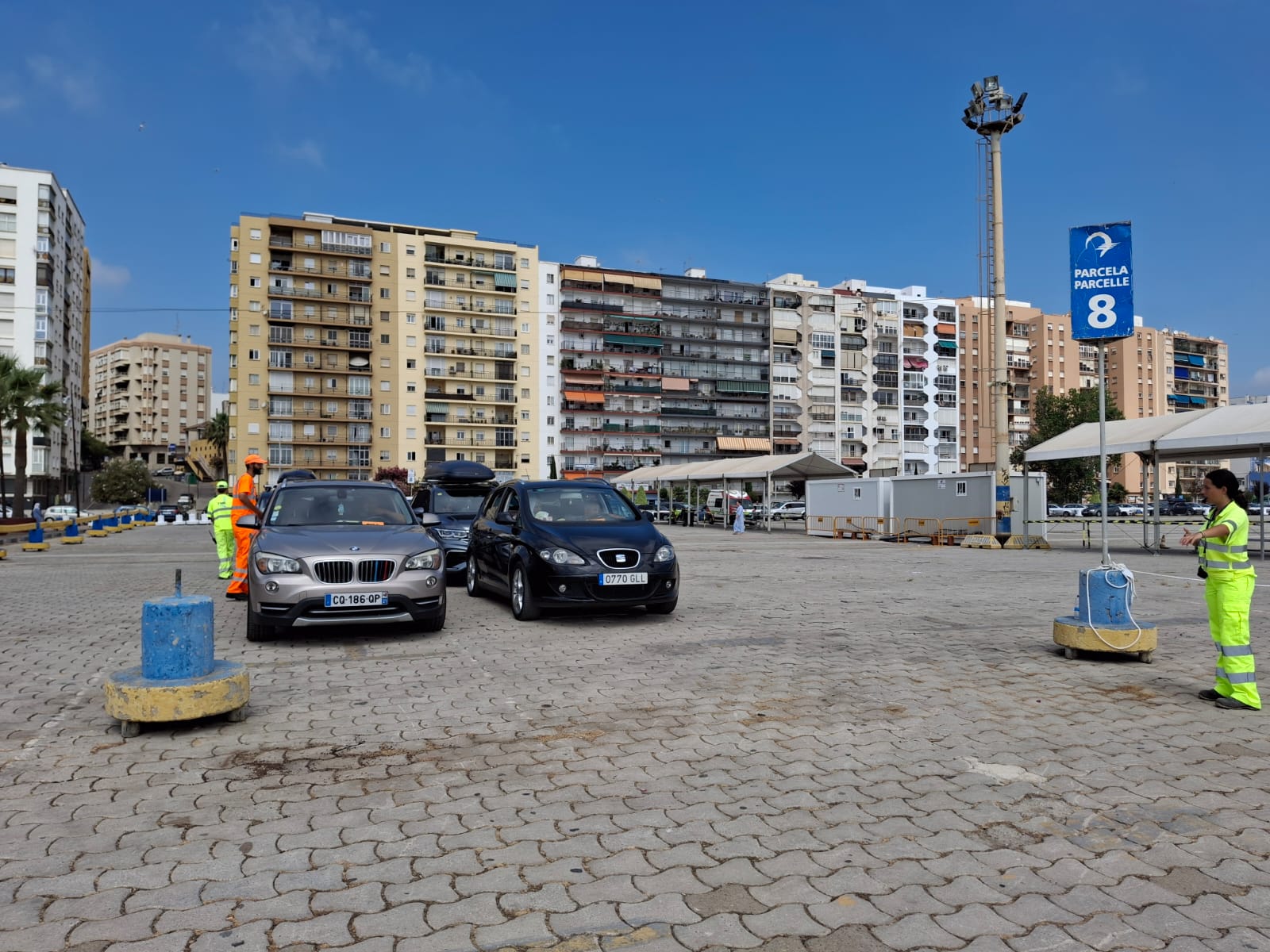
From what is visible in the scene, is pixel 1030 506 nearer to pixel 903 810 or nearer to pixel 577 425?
pixel 903 810

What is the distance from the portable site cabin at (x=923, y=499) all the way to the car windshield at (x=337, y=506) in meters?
22.9

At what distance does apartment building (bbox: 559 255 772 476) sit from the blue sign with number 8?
87625 millimetres

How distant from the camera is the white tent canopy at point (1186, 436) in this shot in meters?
22.3

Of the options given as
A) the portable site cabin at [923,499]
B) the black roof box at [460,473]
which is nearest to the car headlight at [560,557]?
the black roof box at [460,473]

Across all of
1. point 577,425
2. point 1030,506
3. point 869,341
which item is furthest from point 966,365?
point 1030,506

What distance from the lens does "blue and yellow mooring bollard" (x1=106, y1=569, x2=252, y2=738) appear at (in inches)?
197

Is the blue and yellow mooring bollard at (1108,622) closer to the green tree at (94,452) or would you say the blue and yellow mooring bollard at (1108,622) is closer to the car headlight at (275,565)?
the car headlight at (275,565)

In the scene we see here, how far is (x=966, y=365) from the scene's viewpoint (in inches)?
4665

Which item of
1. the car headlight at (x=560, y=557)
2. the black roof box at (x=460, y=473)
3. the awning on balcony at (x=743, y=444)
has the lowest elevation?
the car headlight at (x=560, y=557)

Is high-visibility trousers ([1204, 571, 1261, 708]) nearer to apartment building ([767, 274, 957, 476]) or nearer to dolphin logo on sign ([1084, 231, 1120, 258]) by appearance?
dolphin logo on sign ([1084, 231, 1120, 258])

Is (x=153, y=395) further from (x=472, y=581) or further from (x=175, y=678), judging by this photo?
(x=175, y=678)

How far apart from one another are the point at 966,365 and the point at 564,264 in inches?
2214

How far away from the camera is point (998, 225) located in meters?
30.5

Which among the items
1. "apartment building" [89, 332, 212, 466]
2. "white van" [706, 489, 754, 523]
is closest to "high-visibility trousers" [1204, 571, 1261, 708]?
"white van" [706, 489, 754, 523]
